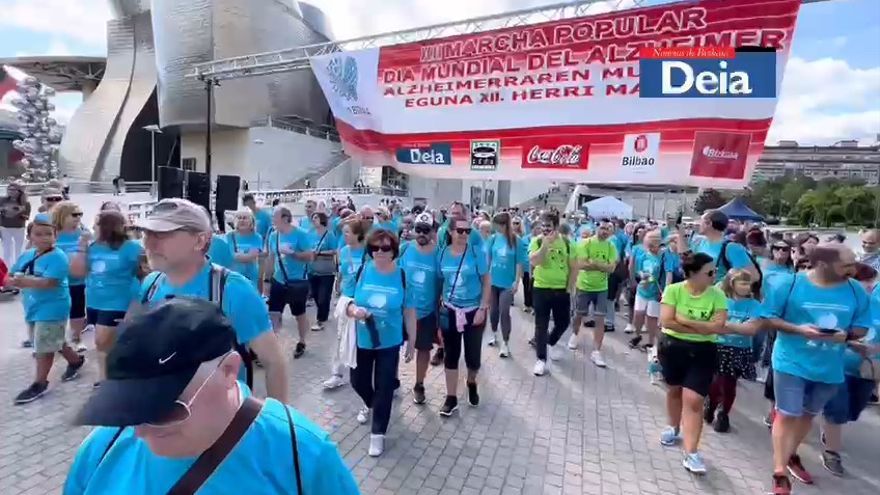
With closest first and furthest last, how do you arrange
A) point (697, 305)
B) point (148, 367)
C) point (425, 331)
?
1. point (148, 367)
2. point (697, 305)
3. point (425, 331)

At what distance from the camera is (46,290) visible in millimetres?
4336

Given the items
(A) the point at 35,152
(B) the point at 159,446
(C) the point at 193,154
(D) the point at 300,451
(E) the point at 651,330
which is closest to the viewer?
(B) the point at 159,446

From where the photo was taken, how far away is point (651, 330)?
22.0ft

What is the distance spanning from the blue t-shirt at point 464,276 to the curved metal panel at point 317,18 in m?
47.0

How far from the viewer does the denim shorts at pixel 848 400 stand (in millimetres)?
3703

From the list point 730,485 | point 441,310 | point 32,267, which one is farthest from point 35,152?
point 730,485

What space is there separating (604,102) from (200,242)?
20.1 ft

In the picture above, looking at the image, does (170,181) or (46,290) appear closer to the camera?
(46,290)

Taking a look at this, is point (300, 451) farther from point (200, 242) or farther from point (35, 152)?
point (35, 152)

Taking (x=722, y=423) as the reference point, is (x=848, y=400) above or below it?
above

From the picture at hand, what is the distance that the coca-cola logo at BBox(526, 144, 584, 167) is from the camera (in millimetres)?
7312

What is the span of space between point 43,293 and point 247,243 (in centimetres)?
190

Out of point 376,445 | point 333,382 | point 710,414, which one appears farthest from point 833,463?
point 333,382

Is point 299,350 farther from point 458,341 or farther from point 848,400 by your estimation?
point 848,400
